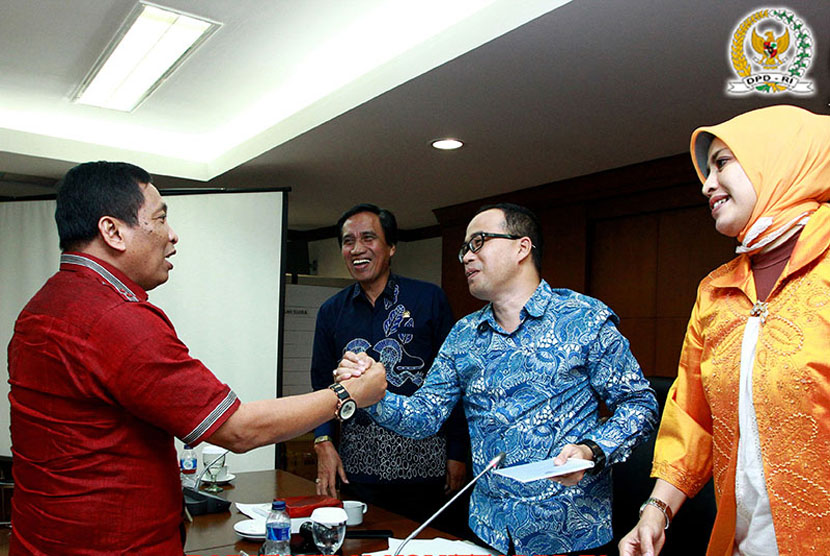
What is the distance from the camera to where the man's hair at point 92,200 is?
1.50 m

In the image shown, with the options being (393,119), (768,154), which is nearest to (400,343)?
(393,119)

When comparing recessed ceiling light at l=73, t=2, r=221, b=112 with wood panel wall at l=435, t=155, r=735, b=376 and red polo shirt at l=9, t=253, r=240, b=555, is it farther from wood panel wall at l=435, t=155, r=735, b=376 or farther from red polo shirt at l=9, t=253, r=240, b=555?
wood panel wall at l=435, t=155, r=735, b=376

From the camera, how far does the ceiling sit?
2.65 meters

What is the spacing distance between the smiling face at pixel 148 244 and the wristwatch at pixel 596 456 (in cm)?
110

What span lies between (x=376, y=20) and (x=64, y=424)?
2276 mm

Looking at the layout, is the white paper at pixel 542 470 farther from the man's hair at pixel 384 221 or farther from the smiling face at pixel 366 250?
the man's hair at pixel 384 221

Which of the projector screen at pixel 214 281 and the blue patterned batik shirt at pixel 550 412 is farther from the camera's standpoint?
the projector screen at pixel 214 281

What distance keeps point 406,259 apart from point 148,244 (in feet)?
19.5

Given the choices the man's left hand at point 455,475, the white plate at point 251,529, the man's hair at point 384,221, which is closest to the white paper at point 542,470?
the white plate at point 251,529

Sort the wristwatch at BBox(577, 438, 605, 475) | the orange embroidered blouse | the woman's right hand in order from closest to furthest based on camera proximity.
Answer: the orange embroidered blouse
the woman's right hand
the wristwatch at BBox(577, 438, 605, 475)

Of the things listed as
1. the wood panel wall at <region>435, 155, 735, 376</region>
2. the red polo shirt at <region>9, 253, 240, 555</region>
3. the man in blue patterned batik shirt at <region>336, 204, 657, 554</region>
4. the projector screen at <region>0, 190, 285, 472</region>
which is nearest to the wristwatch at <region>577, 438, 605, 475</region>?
the man in blue patterned batik shirt at <region>336, 204, 657, 554</region>

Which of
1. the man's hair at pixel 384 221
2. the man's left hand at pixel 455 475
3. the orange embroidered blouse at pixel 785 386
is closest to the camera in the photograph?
the orange embroidered blouse at pixel 785 386

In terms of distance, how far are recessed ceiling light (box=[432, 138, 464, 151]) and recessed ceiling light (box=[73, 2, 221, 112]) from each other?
1.43 m

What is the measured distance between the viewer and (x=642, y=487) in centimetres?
219
